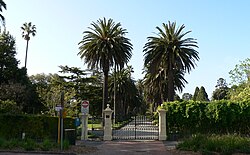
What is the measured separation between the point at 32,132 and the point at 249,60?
3039 centimetres

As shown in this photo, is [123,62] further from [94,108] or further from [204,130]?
[94,108]

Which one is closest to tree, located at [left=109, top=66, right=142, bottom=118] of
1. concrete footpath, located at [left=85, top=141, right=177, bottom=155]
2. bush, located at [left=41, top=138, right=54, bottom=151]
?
concrete footpath, located at [left=85, top=141, right=177, bottom=155]

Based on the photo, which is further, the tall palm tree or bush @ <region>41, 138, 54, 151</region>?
the tall palm tree

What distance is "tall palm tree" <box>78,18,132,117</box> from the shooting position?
3775 centimetres

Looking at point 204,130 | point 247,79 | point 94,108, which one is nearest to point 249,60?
point 247,79

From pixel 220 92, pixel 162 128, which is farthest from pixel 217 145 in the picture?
pixel 220 92

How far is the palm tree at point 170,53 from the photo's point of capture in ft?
121

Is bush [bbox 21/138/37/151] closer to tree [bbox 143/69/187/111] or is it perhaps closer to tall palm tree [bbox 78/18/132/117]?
tall palm tree [bbox 78/18/132/117]

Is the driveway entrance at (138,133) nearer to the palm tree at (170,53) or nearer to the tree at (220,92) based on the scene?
the palm tree at (170,53)

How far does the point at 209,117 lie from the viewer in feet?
87.6

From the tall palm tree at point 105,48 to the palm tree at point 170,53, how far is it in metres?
2.77

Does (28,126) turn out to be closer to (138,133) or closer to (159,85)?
(138,133)

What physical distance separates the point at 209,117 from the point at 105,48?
15.6 metres

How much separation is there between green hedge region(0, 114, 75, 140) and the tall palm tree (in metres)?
12.2
